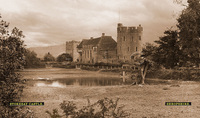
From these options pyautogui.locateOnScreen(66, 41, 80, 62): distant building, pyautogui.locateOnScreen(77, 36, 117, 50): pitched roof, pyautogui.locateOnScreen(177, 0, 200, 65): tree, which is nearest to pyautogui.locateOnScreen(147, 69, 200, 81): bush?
pyautogui.locateOnScreen(177, 0, 200, 65): tree

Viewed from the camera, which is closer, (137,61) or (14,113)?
(14,113)

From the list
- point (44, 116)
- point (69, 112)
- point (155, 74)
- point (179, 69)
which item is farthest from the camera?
point (155, 74)

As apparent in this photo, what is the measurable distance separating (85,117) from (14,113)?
2.05 meters

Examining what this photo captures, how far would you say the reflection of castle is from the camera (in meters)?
59.7

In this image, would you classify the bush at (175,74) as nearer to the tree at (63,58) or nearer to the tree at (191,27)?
the tree at (191,27)

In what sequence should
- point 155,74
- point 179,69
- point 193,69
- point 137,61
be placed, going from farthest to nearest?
point 155,74
point 179,69
point 193,69
point 137,61

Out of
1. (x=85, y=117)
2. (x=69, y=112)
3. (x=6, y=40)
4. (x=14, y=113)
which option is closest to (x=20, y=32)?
(x=6, y=40)

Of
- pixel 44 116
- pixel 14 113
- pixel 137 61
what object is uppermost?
pixel 137 61

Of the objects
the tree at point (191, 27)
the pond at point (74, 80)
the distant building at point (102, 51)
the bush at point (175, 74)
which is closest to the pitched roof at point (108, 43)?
the distant building at point (102, 51)

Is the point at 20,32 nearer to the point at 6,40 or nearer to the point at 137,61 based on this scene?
the point at 6,40

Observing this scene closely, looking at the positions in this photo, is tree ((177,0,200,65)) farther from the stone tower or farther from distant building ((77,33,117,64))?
distant building ((77,33,117,64))

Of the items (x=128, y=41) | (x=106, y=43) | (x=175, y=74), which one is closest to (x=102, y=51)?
(x=106, y=43)

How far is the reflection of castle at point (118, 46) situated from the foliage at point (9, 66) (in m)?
53.4

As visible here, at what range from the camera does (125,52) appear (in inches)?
2363
